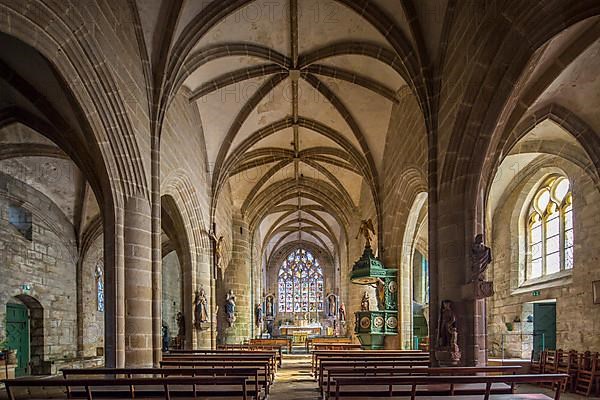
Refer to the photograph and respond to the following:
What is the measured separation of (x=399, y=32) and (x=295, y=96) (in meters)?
5.37

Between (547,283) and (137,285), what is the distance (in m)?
9.57

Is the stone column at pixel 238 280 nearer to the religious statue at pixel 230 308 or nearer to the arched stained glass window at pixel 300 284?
the religious statue at pixel 230 308

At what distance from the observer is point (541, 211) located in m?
15.1

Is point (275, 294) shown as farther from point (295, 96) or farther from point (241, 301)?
point (295, 96)

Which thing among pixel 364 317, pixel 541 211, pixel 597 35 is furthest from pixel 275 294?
pixel 597 35

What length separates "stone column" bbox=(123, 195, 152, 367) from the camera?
978 cm

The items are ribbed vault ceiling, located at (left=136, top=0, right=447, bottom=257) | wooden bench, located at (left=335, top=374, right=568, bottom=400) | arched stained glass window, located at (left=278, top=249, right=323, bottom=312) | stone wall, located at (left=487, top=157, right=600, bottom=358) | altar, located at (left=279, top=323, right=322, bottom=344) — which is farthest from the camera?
arched stained glass window, located at (left=278, top=249, right=323, bottom=312)

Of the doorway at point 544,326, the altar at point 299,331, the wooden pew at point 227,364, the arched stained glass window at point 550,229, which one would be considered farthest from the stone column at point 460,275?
the altar at point 299,331

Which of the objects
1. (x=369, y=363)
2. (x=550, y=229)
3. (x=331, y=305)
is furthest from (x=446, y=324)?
(x=331, y=305)

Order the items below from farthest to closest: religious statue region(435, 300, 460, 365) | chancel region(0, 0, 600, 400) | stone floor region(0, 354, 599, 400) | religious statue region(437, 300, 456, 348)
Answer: stone floor region(0, 354, 599, 400) → religious statue region(437, 300, 456, 348) → religious statue region(435, 300, 460, 365) → chancel region(0, 0, 600, 400)

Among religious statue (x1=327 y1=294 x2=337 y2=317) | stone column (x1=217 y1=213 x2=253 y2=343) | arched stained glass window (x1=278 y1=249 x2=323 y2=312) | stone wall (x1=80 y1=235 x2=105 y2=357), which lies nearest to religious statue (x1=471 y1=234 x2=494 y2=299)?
stone wall (x1=80 y1=235 x2=105 y2=357)

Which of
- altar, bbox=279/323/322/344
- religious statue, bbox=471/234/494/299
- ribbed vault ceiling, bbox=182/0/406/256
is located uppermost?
ribbed vault ceiling, bbox=182/0/406/256

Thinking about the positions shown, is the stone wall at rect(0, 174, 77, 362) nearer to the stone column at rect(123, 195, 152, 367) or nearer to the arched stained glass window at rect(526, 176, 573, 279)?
the stone column at rect(123, 195, 152, 367)

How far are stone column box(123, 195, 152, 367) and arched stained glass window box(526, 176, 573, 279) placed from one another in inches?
370
